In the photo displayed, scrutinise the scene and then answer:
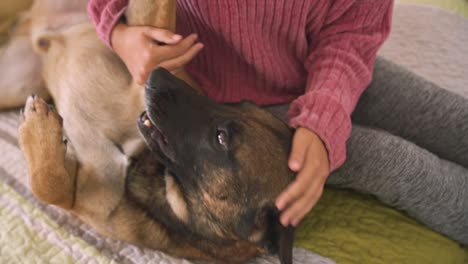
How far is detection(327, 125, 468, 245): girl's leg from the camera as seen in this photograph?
114cm

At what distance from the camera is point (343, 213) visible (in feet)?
4.06

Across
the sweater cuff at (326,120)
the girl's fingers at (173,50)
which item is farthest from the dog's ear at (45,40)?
the sweater cuff at (326,120)

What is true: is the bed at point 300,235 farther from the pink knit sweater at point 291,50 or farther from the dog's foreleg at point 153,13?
the dog's foreleg at point 153,13

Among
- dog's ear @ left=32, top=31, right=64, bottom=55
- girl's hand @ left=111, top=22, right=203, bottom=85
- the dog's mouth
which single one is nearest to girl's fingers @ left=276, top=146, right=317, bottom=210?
the dog's mouth

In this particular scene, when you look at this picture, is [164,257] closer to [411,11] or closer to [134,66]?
[134,66]

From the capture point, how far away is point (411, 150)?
3.79 ft

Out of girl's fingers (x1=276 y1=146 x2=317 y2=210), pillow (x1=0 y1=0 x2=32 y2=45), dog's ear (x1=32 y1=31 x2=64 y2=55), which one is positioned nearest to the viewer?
girl's fingers (x1=276 y1=146 x2=317 y2=210)

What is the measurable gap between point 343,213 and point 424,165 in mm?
271

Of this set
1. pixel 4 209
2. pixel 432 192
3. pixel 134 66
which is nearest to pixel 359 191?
pixel 432 192

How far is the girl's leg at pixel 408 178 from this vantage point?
1142mm

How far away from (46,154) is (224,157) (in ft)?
1.59

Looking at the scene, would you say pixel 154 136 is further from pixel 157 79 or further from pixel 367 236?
pixel 367 236

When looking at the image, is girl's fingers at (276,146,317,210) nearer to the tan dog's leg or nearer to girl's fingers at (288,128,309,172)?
girl's fingers at (288,128,309,172)

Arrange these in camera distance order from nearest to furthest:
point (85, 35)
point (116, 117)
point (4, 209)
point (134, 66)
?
1. point (134, 66)
2. point (4, 209)
3. point (116, 117)
4. point (85, 35)
